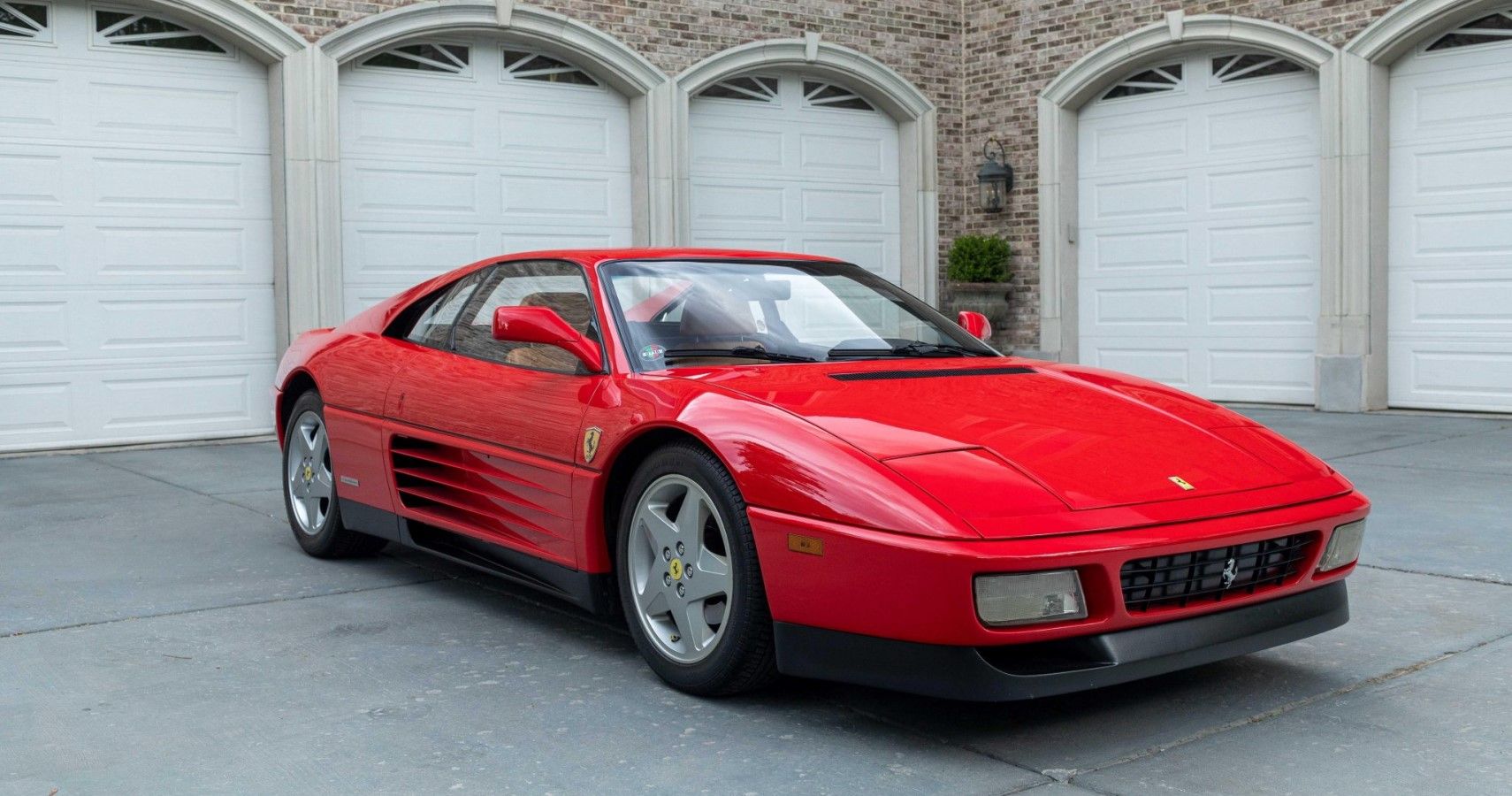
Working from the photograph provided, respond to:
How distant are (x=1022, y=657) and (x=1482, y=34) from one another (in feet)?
32.6

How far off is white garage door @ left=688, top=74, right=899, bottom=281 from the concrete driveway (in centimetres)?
832

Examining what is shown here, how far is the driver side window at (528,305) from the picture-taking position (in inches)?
177

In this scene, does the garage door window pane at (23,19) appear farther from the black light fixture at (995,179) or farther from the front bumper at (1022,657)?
the front bumper at (1022,657)

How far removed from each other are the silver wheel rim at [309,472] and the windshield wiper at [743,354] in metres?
1.96

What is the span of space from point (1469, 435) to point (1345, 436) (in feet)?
2.69

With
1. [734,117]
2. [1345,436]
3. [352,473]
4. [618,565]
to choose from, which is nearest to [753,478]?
[618,565]

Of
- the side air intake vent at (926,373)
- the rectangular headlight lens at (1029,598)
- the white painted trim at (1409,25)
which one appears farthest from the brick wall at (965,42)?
the rectangular headlight lens at (1029,598)

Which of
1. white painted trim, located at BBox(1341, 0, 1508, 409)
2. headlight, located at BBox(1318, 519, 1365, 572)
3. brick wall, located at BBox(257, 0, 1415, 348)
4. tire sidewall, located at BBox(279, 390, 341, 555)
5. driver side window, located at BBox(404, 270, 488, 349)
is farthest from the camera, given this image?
brick wall, located at BBox(257, 0, 1415, 348)

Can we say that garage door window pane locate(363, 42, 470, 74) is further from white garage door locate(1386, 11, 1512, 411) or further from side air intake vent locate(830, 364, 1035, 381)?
side air intake vent locate(830, 364, 1035, 381)

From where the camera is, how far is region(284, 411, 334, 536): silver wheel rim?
5699 mm

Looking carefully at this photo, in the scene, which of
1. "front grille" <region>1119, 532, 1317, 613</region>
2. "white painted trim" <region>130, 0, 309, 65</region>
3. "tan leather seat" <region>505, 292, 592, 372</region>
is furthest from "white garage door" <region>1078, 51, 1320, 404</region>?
"front grille" <region>1119, 532, 1317, 613</region>

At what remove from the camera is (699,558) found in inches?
147

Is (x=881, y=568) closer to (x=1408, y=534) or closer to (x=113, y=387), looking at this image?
(x=1408, y=534)

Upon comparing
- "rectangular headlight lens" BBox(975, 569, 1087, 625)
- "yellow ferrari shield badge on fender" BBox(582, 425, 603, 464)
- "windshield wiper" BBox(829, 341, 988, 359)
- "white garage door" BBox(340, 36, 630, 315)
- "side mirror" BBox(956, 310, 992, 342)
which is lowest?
"rectangular headlight lens" BBox(975, 569, 1087, 625)
